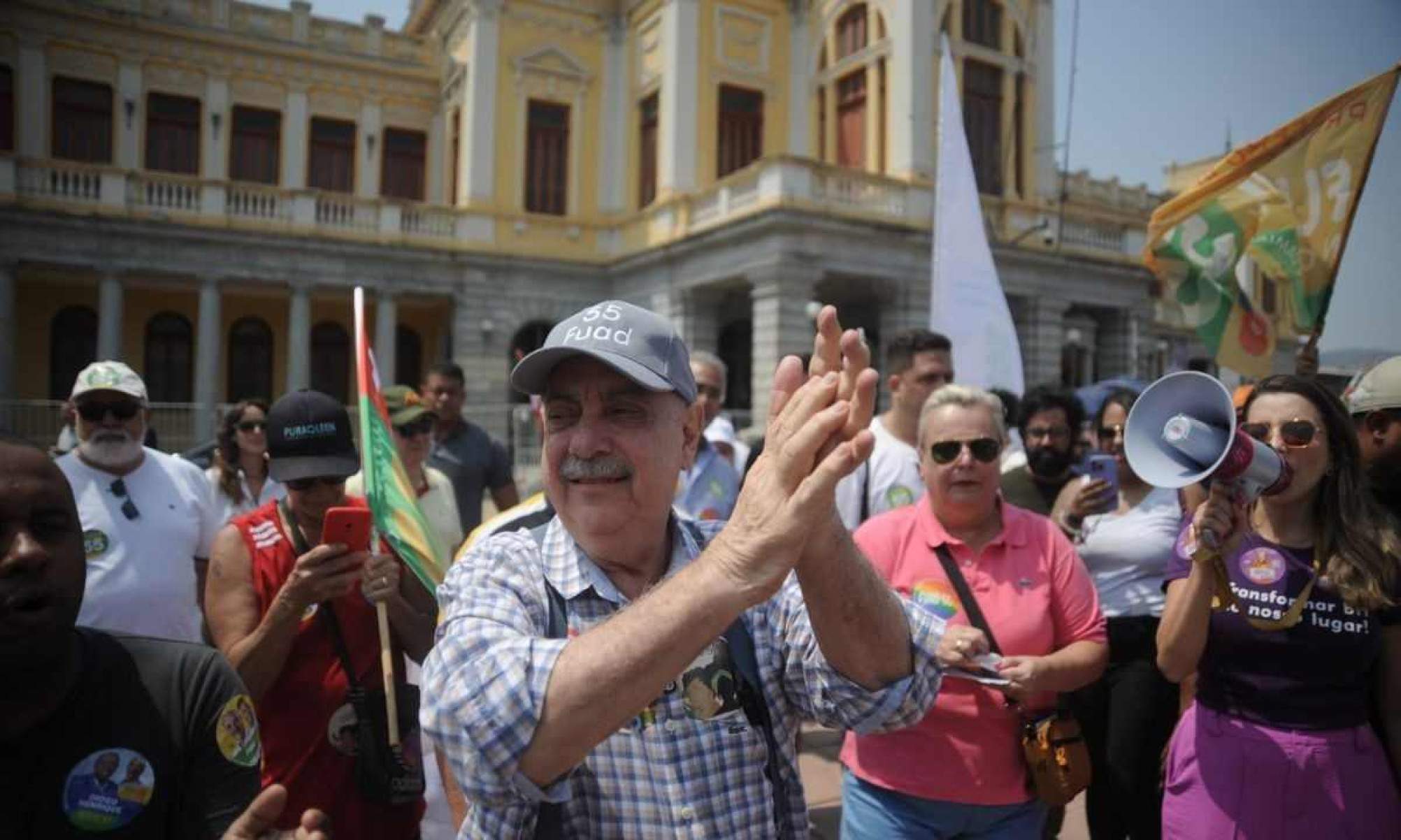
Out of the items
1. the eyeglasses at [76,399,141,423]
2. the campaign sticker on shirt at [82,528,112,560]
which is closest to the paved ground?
the campaign sticker on shirt at [82,528,112,560]

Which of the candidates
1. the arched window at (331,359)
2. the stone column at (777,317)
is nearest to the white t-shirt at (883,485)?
the stone column at (777,317)

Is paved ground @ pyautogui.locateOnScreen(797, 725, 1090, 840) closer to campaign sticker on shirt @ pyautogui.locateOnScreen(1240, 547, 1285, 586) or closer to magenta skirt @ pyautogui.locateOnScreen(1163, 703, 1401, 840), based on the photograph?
magenta skirt @ pyautogui.locateOnScreen(1163, 703, 1401, 840)

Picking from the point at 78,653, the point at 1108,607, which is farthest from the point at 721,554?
the point at 1108,607

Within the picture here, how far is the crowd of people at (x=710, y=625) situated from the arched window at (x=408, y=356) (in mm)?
21155

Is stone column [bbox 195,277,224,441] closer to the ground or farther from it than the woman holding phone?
farther from it

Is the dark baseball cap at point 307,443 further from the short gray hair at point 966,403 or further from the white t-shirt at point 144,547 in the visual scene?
the short gray hair at point 966,403

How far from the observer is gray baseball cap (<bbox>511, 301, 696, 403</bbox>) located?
5.04ft

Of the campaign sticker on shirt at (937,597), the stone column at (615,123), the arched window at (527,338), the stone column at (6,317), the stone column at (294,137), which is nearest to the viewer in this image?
the campaign sticker on shirt at (937,597)

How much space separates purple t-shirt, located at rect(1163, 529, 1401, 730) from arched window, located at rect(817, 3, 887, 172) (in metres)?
17.5

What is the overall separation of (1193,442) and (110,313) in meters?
22.2

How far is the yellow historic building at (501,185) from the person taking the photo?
1839 cm

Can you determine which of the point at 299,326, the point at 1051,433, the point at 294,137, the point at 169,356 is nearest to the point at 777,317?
the point at 299,326

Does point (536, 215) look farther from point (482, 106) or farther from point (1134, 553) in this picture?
point (1134, 553)

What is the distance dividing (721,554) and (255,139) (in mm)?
25696
